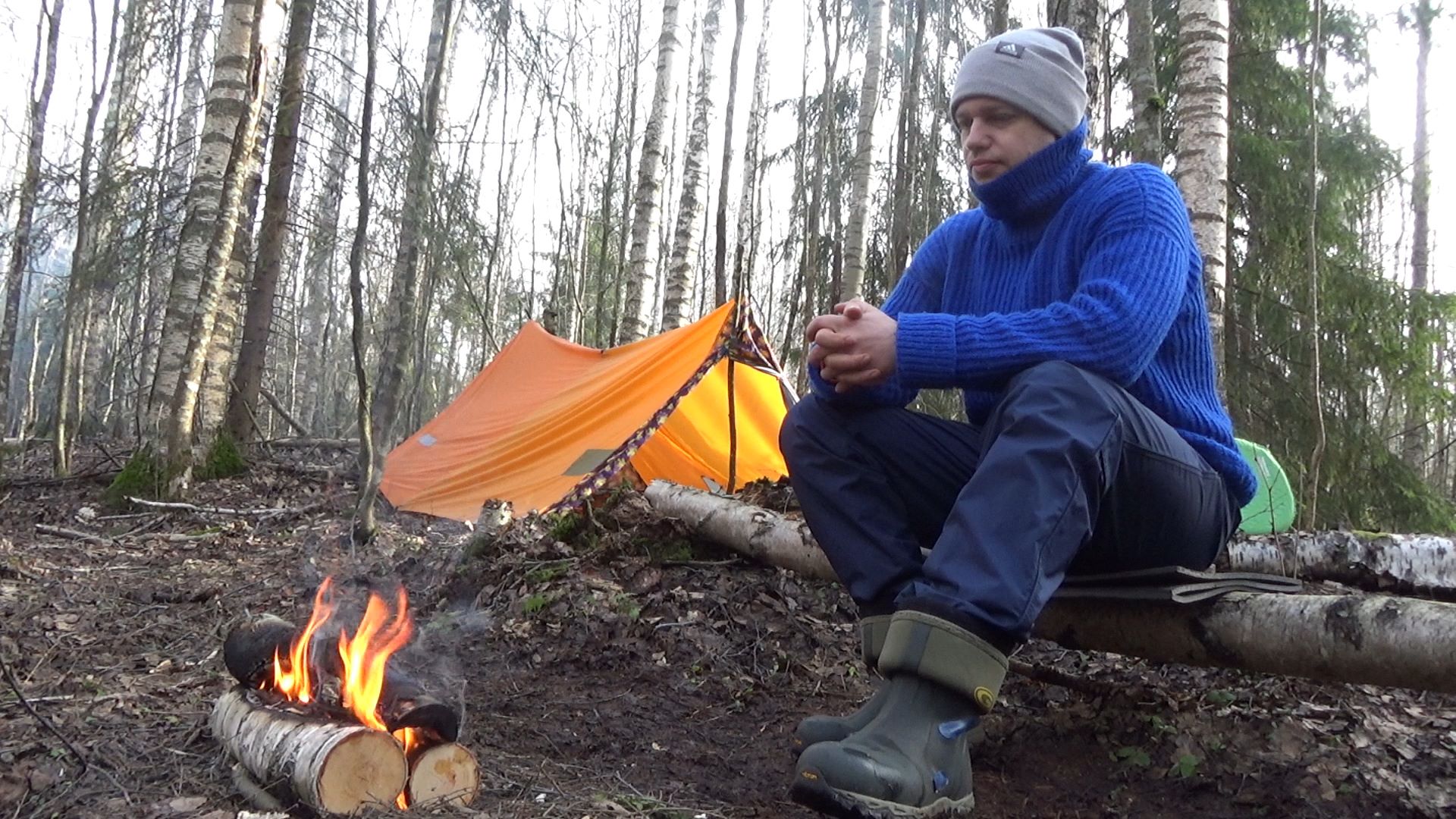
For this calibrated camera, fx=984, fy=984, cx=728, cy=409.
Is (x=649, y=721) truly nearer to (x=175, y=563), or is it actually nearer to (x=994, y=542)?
(x=994, y=542)

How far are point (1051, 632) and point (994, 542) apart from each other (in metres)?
0.84

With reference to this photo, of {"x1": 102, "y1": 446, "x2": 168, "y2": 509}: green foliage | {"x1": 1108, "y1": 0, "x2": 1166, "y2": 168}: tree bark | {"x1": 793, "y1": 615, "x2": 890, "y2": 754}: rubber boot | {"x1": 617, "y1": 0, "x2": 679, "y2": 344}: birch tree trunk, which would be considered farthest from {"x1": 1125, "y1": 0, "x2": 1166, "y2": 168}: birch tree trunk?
{"x1": 102, "y1": 446, "x2": 168, "y2": 509}: green foliage

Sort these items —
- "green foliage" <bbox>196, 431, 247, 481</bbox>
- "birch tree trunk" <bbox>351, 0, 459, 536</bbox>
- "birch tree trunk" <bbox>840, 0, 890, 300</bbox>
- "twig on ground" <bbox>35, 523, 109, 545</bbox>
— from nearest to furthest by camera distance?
"birch tree trunk" <bbox>351, 0, 459, 536</bbox> → "twig on ground" <bbox>35, 523, 109, 545</bbox> → "green foliage" <bbox>196, 431, 247, 481</bbox> → "birch tree trunk" <bbox>840, 0, 890, 300</bbox>

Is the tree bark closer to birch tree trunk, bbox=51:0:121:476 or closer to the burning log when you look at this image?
the burning log

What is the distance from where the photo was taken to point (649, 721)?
7.65ft

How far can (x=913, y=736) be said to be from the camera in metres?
1.44

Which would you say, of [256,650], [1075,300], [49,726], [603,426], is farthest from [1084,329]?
[603,426]

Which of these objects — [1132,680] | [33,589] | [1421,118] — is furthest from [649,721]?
[1421,118]

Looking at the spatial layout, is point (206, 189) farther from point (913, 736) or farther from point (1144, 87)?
point (913, 736)

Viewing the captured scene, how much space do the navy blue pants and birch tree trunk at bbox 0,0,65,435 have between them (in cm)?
721

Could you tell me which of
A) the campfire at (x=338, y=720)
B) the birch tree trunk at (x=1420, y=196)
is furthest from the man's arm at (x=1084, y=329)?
the birch tree trunk at (x=1420, y=196)

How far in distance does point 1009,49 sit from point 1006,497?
993 mm

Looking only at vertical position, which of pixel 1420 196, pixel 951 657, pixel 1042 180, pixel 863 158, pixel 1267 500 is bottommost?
pixel 951 657

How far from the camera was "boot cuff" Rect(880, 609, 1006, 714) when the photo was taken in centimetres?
141
